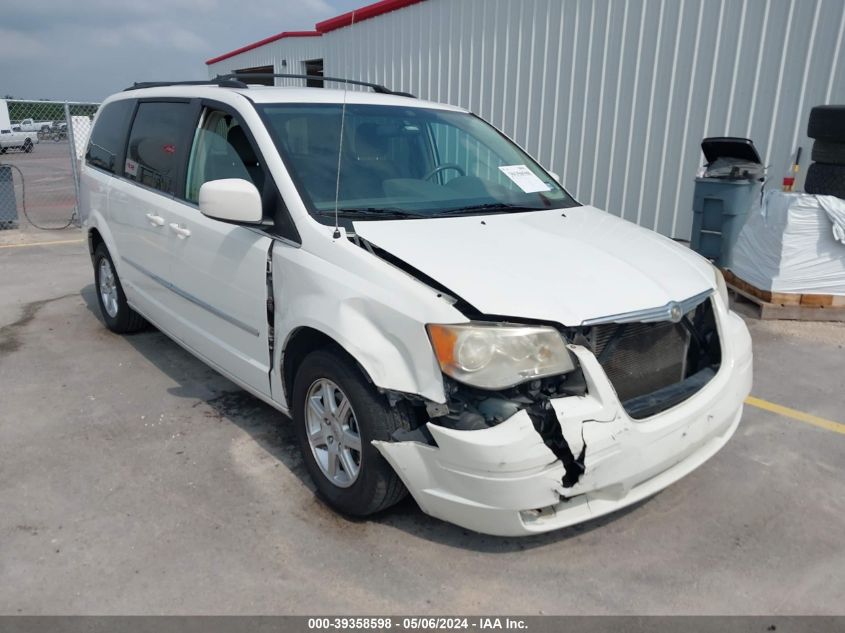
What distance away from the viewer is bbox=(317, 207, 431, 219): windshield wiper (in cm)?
305

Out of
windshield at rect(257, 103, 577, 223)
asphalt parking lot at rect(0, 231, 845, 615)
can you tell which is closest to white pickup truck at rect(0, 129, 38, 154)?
asphalt parking lot at rect(0, 231, 845, 615)

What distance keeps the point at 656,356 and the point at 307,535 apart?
65.7 inches

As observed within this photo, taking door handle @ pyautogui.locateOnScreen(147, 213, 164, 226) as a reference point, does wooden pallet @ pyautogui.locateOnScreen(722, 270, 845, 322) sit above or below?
below

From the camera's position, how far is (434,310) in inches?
96.5

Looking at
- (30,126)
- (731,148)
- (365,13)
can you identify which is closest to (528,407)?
(731,148)

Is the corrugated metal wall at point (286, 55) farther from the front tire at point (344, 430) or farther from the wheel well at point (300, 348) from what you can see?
the front tire at point (344, 430)

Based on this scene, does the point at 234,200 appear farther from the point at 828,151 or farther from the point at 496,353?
the point at 828,151

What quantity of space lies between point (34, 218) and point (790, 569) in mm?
13145

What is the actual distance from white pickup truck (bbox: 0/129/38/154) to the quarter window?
1157 inches

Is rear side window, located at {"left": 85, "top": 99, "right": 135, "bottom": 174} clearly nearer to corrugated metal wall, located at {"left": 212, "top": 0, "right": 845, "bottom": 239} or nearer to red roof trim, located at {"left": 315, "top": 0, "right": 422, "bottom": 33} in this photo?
corrugated metal wall, located at {"left": 212, "top": 0, "right": 845, "bottom": 239}

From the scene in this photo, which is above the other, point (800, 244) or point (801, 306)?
point (800, 244)

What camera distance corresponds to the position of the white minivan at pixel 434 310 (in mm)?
2434

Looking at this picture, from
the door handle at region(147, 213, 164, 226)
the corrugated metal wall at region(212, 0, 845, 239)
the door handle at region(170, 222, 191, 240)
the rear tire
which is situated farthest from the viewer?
the corrugated metal wall at region(212, 0, 845, 239)

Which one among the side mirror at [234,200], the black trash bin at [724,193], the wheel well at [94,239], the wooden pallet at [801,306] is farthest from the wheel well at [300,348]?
the black trash bin at [724,193]
